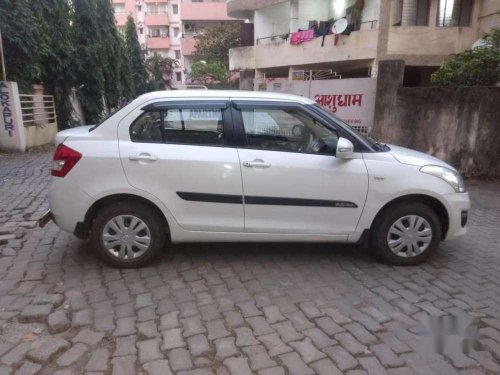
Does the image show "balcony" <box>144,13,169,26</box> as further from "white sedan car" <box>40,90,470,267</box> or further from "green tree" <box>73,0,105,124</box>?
"white sedan car" <box>40,90,470,267</box>

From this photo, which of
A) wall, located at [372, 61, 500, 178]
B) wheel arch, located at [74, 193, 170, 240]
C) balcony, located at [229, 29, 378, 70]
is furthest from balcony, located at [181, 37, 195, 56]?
wheel arch, located at [74, 193, 170, 240]

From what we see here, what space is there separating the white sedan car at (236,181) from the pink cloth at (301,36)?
706 inches

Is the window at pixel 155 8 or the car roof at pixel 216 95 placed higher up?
the window at pixel 155 8

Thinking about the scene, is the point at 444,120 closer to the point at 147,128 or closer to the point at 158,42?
the point at 147,128

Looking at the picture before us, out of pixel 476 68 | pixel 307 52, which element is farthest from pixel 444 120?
pixel 307 52

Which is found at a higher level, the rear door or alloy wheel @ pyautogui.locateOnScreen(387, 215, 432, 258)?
the rear door

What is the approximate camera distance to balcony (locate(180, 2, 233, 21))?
42.7 meters

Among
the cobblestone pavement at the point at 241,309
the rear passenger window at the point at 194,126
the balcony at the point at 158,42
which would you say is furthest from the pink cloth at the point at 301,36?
the balcony at the point at 158,42

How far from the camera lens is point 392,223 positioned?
3.88 meters

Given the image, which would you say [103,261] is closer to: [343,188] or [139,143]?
[139,143]

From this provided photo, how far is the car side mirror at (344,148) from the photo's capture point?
362 cm

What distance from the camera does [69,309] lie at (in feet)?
10.4

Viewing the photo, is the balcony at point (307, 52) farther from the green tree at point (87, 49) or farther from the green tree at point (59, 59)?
the green tree at point (59, 59)

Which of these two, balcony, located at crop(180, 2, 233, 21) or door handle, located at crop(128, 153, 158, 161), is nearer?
door handle, located at crop(128, 153, 158, 161)
